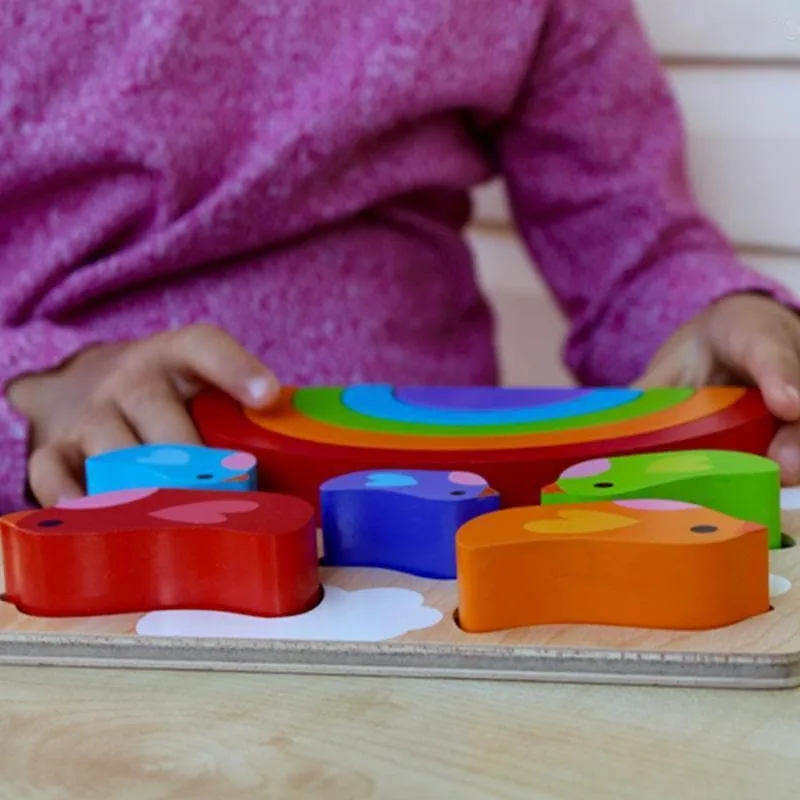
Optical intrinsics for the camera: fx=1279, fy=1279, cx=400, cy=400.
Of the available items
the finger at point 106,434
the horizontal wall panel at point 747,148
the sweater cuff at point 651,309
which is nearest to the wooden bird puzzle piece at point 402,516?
the finger at point 106,434

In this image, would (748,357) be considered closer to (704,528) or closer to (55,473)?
(704,528)

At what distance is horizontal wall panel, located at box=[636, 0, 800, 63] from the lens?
82 centimetres

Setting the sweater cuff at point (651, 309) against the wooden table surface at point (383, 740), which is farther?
the sweater cuff at point (651, 309)

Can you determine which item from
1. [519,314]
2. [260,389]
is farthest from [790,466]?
[519,314]

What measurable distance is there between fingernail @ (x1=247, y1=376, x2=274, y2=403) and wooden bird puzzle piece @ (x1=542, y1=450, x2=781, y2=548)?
0.50ft

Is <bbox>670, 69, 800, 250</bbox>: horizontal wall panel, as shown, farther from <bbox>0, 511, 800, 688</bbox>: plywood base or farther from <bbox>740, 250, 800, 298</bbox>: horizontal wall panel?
<bbox>0, 511, 800, 688</bbox>: plywood base

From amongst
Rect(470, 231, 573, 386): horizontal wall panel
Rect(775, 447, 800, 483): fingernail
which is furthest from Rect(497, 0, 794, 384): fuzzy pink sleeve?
Rect(775, 447, 800, 483): fingernail

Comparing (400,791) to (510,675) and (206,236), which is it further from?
(206,236)

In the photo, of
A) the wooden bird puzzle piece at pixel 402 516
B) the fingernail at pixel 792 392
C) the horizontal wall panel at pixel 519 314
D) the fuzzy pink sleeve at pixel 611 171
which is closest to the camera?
the wooden bird puzzle piece at pixel 402 516

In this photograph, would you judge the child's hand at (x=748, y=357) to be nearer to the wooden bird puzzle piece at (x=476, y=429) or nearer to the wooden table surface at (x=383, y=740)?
the wooden bird puzzle piece at (x=476, y=429)

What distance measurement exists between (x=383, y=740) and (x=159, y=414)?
258mm

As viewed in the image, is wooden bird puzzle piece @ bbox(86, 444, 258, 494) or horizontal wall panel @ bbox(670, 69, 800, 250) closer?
wooden bird puzzle piece @ bbox(86, 444, 258, 494)

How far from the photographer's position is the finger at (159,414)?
563 mm

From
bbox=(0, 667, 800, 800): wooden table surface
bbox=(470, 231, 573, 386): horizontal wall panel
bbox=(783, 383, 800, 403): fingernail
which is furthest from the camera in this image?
bbox=(470, 231, 573, 386): horizontal wall panel
